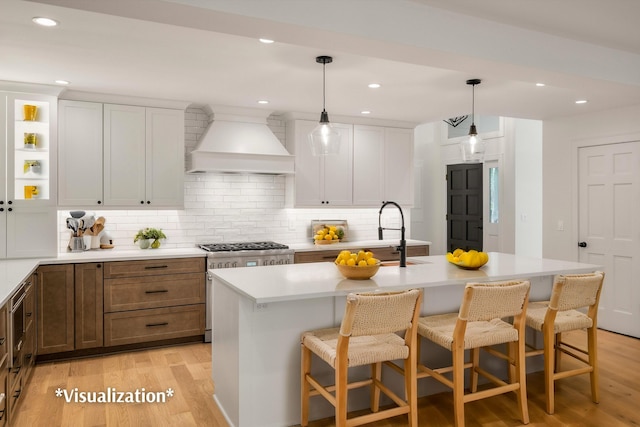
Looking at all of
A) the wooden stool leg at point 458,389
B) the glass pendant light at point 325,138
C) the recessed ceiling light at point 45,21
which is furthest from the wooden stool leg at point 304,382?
the recessed ceiling light at point 45,21

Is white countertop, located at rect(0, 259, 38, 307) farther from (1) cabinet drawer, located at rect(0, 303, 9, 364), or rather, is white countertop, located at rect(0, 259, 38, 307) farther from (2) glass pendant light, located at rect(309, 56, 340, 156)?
(2) glass pendant light, located at rect(309, 56, 340, 156)

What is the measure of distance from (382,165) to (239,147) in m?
1.90

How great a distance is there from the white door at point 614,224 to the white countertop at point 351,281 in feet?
5.34

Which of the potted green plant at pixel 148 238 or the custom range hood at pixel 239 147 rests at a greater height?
the custom range hood at pixel 239 147

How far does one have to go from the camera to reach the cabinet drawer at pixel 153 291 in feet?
14.7

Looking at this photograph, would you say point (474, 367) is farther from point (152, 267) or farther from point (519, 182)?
point (519, 182)

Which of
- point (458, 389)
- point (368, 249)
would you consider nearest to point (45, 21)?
point (458, 389)

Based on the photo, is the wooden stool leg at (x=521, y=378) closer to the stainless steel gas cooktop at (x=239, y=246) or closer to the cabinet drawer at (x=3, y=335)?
the stainless steel gas cooktop at (x=239, y=246)

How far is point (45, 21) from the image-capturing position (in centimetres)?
278

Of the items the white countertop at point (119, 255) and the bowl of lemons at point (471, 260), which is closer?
the bowl of lemons at point (471, 260)

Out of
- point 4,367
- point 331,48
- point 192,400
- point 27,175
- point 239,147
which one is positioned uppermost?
point 331,48

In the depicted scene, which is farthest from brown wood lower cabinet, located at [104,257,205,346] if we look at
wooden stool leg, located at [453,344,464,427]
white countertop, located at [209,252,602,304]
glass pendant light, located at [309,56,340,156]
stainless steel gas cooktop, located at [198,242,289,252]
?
wooden stool leg, located at [453,344,464,427]

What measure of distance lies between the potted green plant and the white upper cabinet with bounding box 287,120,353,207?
154 cm

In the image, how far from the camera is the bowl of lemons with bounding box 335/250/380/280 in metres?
3.08
